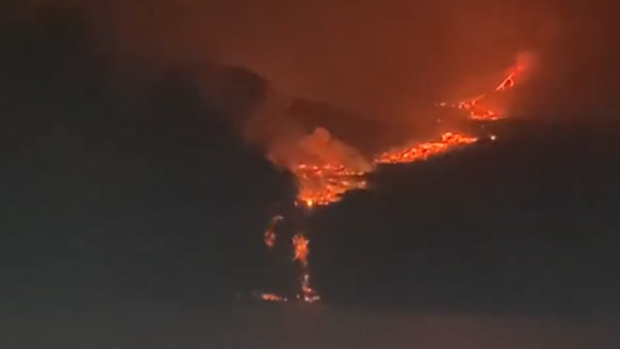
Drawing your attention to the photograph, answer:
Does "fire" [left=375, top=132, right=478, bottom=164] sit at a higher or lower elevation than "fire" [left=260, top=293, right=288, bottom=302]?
higher

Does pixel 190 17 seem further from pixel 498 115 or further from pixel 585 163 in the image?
pixel 585 163

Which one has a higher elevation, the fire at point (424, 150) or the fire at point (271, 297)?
the fire at point (424, 150)

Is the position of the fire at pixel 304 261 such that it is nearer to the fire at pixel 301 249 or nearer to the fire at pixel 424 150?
the fire at pixel 301 249

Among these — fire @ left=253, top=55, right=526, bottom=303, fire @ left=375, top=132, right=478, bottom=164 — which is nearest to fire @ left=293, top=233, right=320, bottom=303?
fire @ left=253, top=55, right=526, bottom=303

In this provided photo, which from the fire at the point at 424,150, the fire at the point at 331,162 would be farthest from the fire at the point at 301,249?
the fire at the point at 424,150

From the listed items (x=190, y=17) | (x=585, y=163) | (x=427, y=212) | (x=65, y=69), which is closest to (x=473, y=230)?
(x=427, y=212)

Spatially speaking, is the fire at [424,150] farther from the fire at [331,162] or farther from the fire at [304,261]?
the fire at [304,261]

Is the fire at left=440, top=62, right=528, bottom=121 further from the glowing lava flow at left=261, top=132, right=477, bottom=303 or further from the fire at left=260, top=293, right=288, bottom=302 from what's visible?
the fire at left=260, top=293, right=288, bottom=302

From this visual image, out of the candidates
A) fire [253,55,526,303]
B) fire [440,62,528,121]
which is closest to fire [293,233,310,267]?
fire [253,55,526,303]

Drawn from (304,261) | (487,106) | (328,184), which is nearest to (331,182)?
(328,184)

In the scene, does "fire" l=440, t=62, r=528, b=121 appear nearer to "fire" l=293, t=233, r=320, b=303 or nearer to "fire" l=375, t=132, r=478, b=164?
"fire" l=375, t=132, r=478, b=164

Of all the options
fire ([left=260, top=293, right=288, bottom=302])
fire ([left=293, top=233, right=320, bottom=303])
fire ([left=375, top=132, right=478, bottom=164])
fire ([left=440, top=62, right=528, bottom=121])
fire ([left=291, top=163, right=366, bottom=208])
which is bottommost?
fire ([left=260, top=293, right=288, bottom=302])

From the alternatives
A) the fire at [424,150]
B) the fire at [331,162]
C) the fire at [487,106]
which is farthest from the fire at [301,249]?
the fire at [487,106]

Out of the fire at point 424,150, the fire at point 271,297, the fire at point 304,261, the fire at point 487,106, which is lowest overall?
the fire at point 271,297
